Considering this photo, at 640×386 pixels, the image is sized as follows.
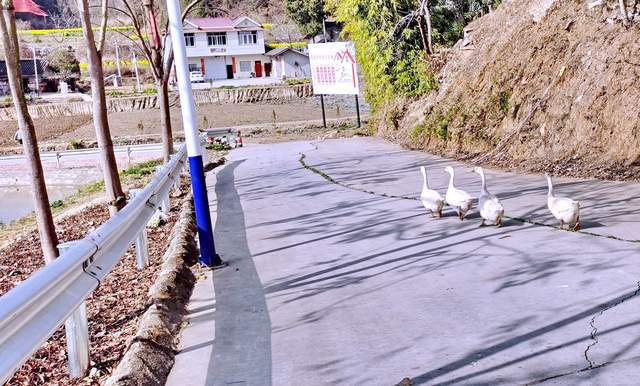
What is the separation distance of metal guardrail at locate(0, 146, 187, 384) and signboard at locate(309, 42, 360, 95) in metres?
22.7

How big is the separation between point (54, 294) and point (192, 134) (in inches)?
144

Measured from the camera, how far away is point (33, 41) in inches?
3307

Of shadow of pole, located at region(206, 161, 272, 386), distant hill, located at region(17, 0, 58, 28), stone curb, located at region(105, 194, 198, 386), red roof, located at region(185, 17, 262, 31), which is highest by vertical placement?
distant hill, located at region(17, 0, 58, 28)

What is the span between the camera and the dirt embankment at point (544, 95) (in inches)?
501

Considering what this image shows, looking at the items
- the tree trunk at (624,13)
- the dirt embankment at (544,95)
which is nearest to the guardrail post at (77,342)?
the dirt embankment at (544,95)

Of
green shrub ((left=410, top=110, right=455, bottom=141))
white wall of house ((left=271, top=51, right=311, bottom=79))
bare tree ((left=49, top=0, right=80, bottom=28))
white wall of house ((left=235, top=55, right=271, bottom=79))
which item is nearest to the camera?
green shrub ((left=410, top=110, right=455, bottom=141))

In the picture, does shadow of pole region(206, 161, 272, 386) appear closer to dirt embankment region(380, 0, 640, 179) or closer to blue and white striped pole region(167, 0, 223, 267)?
blue and white striped pole region(167, 0, 223, 267)

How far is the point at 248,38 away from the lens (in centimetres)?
8362

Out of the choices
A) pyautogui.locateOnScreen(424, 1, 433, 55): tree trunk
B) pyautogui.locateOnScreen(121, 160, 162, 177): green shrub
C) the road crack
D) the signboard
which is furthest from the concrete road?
the signboard

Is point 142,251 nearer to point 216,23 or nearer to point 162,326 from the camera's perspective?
point 162,326

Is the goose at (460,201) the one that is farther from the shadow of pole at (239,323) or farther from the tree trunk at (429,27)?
the tree trunk at (429,27)

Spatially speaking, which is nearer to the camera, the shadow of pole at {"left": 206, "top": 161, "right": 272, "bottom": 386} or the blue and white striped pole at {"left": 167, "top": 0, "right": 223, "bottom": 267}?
the shadow of pole at {"left": 206, "top": 161, "right": 272, "bottom": 386}

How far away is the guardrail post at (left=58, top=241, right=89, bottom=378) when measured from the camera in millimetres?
5195

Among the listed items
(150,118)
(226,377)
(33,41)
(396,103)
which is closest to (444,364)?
(226,377)
